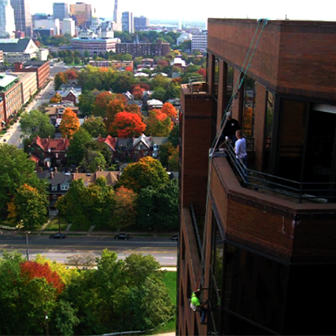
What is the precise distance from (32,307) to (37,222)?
69.6 ft

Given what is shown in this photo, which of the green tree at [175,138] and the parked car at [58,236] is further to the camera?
the green tree at [175,138]

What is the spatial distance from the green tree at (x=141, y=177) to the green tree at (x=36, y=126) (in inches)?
1455

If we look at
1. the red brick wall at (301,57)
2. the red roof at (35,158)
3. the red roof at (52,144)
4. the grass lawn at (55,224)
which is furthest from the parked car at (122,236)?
the red brick wall at (301,57)

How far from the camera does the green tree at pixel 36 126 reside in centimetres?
9669

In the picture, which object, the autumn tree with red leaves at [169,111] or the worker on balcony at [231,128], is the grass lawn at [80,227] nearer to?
the worker on balcony at [231,128]

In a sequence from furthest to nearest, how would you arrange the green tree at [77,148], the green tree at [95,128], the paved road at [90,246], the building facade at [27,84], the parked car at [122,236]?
the building facade at [27,84] < the green tree at [95,128] < the green tree at [77,148] < the parked car at [122,236] < the paved road at [90,246]

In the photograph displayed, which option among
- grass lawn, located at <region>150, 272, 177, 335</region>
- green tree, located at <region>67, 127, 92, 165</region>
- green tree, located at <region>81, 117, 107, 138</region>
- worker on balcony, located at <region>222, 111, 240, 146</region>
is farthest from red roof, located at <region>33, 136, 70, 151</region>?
worker on balcony, located at <region>222, 111, 240, 146</region>

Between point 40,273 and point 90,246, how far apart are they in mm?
14608

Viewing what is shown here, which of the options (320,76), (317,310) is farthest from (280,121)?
Result: (317,310)

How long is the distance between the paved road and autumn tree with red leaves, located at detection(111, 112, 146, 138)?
38355 mm

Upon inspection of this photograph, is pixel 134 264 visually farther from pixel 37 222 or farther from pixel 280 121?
pixel 280 121

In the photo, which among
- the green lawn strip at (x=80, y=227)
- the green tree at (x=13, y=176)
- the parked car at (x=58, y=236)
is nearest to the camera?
the parked car at (x=58, y=236)

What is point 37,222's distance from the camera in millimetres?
59938

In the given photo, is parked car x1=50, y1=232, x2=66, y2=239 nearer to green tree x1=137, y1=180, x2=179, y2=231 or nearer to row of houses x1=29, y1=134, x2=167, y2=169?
green tree x1=137, y1=180, x2=179, y2=231
